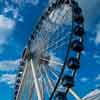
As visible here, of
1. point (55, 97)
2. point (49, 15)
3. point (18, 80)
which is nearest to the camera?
point (55, 97)

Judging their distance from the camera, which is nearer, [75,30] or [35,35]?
[75,30]

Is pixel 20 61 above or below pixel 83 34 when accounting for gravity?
above

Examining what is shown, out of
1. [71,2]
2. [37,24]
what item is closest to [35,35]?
[37,24]

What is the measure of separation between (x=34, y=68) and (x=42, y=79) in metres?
2.15

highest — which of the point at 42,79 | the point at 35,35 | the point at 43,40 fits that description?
the point at 35,35

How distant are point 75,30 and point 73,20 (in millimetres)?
1400

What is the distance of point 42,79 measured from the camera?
43.6 metres

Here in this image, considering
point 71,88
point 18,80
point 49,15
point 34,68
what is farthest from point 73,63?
point 18,80

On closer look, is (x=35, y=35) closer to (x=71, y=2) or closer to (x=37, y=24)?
(x=37, y=24)

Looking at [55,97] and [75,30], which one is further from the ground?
[75,30]

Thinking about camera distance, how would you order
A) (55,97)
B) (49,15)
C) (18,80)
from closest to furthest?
(55,97)
(49,15)
(18,80)

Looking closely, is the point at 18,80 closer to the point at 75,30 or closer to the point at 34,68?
the point at 34,68

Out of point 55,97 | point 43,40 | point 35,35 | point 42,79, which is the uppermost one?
point 35,35

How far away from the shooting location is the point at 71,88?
42438 mm
